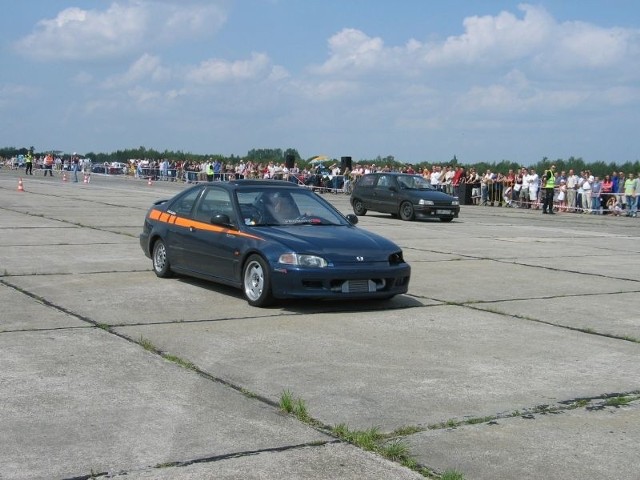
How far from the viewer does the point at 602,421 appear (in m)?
5.97

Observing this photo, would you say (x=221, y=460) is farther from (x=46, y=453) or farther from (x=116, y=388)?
(x=116, y=388)

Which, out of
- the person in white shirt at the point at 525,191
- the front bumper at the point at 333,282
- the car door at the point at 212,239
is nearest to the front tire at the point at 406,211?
the person in white shirt at the point at 525,191

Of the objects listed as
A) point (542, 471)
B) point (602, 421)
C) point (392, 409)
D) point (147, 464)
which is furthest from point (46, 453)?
point (602, 421)

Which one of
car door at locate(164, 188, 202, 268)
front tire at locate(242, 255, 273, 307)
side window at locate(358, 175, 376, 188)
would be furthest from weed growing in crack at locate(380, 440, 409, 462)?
side window at locate(358, 175, 376, 188)

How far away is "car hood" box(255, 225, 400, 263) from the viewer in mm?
9852

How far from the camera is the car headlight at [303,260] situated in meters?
9.69

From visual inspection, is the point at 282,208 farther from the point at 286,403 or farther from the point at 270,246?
the point at 286,403

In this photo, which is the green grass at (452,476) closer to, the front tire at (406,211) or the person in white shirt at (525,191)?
the front tire at (406,211)

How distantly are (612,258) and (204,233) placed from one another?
8218 mm

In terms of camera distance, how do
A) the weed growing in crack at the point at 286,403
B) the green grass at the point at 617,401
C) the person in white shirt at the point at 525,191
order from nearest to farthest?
the weed growing in crack at the point at 286,403, the green grass at the point at 617,401, the person in white shirt at the point at 525,191

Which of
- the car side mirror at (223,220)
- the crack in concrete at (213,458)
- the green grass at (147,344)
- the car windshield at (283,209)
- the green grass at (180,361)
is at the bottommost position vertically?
the crack in concrete at (213,458)

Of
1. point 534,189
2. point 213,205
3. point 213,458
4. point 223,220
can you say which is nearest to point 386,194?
point 534,189

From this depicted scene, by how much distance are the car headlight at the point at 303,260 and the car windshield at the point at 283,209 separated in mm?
1008

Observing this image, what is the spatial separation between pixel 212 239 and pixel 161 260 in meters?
1.36
